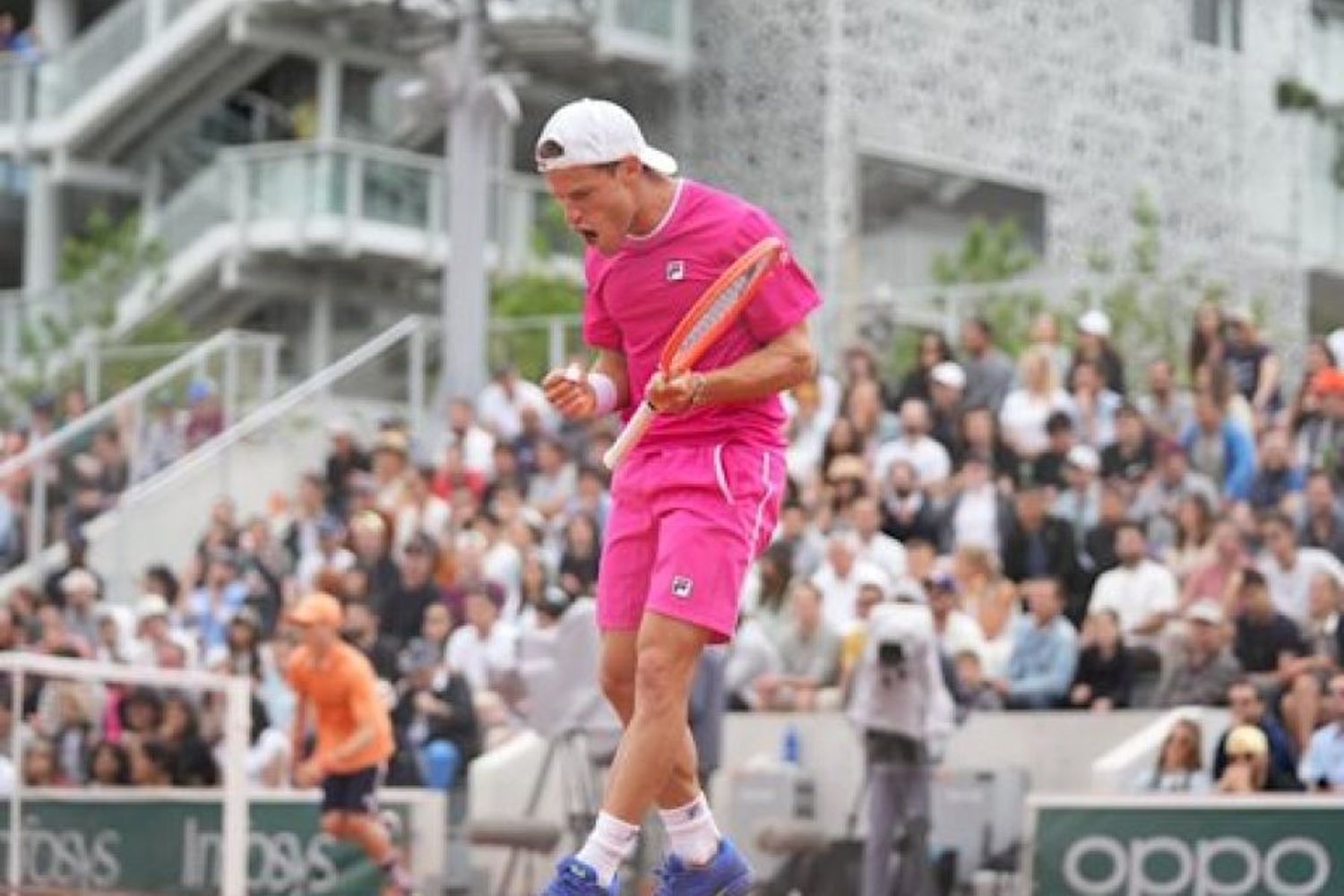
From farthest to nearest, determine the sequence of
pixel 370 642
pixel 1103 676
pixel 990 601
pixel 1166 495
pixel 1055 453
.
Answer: pixel 370 642 < pixel 1055 453 < pixel 1166 495 < pixel 990 601 < pixel 1103 676

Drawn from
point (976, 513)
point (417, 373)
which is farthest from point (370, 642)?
point (417, 373)

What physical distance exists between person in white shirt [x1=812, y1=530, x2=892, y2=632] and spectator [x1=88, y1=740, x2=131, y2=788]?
14.6ft

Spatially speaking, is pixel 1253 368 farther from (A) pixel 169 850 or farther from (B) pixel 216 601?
(A) pixel 169 850

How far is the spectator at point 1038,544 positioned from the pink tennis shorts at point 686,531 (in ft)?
31.9

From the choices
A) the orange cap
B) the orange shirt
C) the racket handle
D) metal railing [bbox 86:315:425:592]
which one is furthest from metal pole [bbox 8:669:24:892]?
metal railing [bbox 86:315:425:592]

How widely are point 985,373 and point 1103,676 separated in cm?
391

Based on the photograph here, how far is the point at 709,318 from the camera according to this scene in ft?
32.2

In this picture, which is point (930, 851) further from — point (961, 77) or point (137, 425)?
point (961, 77)

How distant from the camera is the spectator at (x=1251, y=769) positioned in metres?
16.4

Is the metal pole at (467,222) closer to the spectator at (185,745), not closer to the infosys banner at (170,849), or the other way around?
the infosys banner at (170,849)

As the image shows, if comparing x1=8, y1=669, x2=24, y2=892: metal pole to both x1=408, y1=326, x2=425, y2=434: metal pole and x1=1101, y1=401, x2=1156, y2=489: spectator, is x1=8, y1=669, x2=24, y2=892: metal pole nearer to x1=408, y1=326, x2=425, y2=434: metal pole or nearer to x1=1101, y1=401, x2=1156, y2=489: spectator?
x1=1101, y1=401, x2=1156, y2=489: spectator

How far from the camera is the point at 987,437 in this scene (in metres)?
21.5

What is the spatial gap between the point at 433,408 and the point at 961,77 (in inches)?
433

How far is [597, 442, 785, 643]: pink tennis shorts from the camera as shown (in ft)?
32.6
